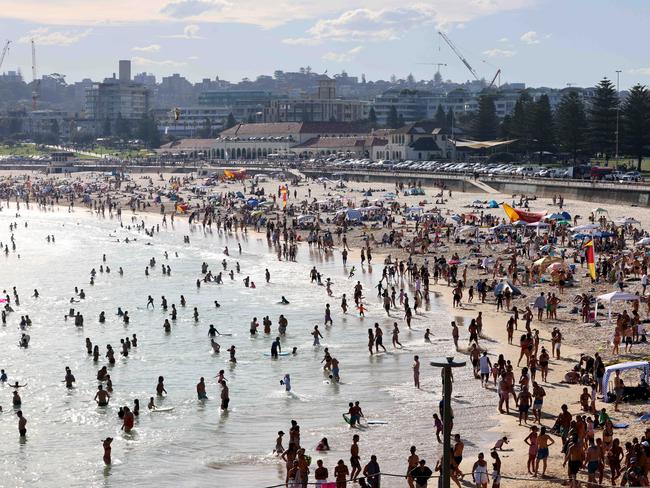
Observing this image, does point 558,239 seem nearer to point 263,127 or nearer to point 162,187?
point 162,187

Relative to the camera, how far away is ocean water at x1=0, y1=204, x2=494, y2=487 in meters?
19.4

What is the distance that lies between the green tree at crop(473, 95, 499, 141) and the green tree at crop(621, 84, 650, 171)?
24.6 m

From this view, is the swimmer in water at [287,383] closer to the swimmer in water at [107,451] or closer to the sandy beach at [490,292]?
the sandy beach at [490,292]

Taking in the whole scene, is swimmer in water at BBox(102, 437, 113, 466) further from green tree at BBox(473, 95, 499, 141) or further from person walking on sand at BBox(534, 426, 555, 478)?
green tree at BBox(473, 95, 499, 141)

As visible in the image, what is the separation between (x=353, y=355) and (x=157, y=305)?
1169cm

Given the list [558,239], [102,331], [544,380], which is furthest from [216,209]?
[544,380]

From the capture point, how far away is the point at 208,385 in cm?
2508

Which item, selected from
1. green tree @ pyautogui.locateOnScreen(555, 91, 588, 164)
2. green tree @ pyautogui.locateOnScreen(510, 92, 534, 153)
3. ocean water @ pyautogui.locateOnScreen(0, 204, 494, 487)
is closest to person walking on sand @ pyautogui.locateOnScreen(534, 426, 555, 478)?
ocean water @ pyautogui.locateOnScreen(0, 204, 494, 487)

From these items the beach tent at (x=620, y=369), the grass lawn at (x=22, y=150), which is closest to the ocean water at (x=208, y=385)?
the beach tent at (x=620, y=369)

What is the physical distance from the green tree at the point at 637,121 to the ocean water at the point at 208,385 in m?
31.0

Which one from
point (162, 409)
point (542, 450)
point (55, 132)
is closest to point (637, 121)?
point (162, 409)

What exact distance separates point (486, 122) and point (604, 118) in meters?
25.0

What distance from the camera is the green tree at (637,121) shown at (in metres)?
67.5

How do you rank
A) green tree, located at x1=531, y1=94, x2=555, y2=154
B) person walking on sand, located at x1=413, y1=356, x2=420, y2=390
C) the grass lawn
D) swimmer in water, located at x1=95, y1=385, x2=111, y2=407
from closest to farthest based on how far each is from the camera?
1. swimmer in water, located at x1=95, y1=385, x2=111, y2=407
2. person walking on sand, located at x1=413, y1=356, x2=420, y2=390
3. green tree, located at x1=531, y1=94, x2=555, y2=154
4. the grass lawn
